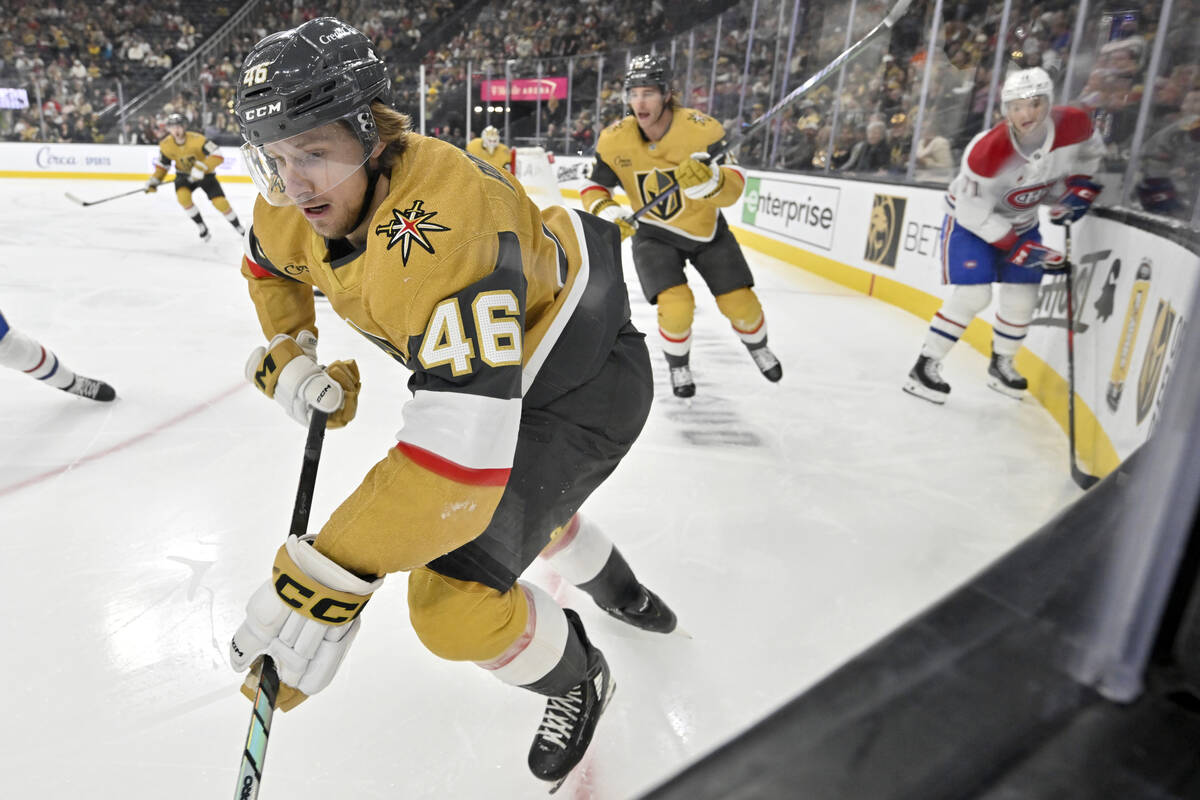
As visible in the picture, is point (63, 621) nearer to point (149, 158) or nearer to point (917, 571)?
point (917, 571)

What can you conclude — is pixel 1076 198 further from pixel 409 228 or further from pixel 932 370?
pixel 409 228

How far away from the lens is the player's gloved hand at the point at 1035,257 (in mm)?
3039

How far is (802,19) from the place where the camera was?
6.91m

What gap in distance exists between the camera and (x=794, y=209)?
269 inches

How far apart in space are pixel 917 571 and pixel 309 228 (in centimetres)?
156

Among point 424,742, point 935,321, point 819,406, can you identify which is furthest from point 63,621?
point 935,321

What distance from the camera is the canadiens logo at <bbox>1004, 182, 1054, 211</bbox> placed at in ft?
10.3

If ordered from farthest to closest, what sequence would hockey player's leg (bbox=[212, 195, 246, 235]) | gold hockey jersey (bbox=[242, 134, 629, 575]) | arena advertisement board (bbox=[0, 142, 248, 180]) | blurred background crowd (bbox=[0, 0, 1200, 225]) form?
arena advertisement board (bbox=[0, 142, 248, 180])
hockey player's leg (bbox=[212, 195, 246, 235])
blurred background crowd (bbox=[0, 0, 1200, 225])
gold hockey jersey (bbox=[242, 134, 629, 575])

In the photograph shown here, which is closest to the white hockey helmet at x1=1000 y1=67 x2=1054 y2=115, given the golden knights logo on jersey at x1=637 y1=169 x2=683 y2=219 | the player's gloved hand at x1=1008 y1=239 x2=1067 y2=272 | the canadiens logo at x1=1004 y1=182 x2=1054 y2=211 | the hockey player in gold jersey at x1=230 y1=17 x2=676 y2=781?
the canadiens logo at x1=1004 y1=182 x2=1054 y2=211

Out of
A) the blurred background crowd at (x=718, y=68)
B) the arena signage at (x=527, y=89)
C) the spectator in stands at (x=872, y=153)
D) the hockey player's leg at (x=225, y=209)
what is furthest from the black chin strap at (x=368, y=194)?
the arena signage at (x=527, y=89)

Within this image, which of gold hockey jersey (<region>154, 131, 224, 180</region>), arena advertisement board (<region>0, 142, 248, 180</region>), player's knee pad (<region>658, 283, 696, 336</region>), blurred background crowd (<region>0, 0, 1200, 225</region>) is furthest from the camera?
arena advertisement board (<region>0, 142, 248, 180</region>)

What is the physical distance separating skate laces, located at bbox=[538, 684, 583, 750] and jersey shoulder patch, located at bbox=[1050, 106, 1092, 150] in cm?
292

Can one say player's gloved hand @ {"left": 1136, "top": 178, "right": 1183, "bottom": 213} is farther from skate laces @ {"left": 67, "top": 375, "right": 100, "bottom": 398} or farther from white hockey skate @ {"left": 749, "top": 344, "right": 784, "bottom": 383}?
skate laces @ {"left": 67, "top": 375, "right": 100, "bottom": 398}

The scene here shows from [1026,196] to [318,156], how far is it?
9.86 ft
